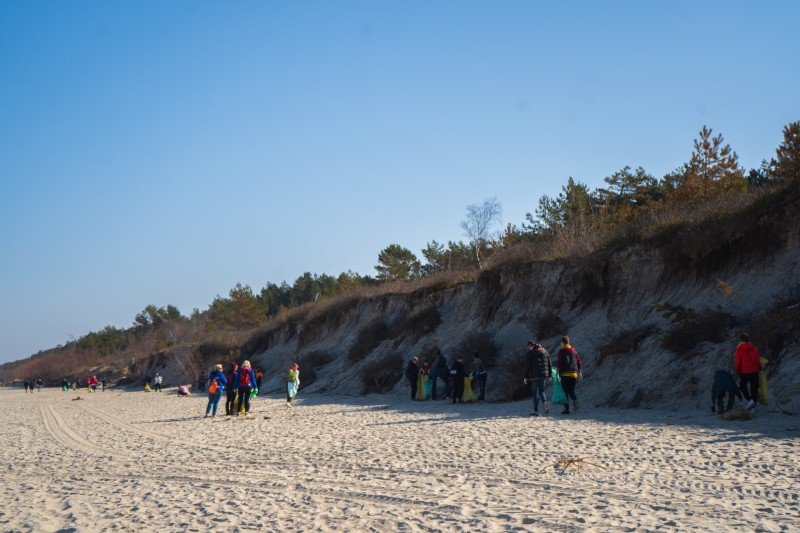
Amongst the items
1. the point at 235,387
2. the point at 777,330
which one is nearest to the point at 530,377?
the point at 777,330

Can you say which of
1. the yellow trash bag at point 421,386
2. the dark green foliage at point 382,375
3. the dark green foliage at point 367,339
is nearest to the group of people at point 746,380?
the yellow trash bag at point 421,386

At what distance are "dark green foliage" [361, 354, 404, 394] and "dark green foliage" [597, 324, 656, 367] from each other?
10.1 meters

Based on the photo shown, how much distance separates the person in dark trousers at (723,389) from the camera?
13609mm

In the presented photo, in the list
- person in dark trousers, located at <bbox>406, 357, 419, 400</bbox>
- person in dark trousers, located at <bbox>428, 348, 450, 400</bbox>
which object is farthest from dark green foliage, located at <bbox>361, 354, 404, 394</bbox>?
person in dark trousers, located at <bbox>428, 348, 450, 400</bbox>

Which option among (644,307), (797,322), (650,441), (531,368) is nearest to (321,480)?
(650,441)

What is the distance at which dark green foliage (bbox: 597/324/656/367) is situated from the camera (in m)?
19.2

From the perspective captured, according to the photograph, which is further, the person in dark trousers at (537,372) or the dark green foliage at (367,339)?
the dark green foliage at (367,339)

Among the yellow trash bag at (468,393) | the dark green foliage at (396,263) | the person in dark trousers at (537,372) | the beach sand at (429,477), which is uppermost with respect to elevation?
the dark green foliage at (396,263)

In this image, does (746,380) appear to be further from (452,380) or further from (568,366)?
(452,380)

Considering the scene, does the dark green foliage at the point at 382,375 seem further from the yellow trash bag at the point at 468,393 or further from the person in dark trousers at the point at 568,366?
the person in dark trousers at the point at 568,366

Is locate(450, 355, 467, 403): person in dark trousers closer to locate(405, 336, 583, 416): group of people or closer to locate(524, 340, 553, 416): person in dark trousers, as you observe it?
locate(405, 336, 583, 416): group of people

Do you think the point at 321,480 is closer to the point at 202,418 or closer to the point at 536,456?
the point at 536,456

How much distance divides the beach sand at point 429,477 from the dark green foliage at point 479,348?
9.21 metres

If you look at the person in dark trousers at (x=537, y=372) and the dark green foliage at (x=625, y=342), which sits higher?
the dark green foliage at (x=625, y=342)
